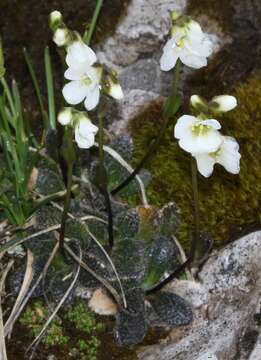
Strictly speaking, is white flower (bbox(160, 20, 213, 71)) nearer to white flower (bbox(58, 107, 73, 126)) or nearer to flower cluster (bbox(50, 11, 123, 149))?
flower cluster (bbox(50, 11, 123, 149))

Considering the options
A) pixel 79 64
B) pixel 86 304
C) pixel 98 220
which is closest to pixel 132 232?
pixel 98 220

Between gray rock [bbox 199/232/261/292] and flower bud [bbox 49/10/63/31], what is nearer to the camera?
flower bud [bbox 49/10/63/31]

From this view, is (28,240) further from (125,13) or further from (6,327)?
(125,13)

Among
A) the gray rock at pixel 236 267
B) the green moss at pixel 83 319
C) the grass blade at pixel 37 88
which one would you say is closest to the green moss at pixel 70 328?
the green moss at pixel 83 319

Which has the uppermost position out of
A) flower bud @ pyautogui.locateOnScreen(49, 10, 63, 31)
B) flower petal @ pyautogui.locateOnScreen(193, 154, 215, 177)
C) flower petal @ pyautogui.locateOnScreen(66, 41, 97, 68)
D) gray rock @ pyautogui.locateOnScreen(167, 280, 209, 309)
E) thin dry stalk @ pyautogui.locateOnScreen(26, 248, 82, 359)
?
flower bud @ pyautogui.locateOnScreen(49, 10, 63, 31)

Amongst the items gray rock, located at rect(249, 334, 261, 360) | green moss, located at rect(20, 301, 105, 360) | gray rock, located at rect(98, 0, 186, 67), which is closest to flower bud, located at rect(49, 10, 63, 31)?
gray rock, located at rect(98, 0, 186, 67)

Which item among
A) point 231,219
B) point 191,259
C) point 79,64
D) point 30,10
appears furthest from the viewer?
point 30,10
